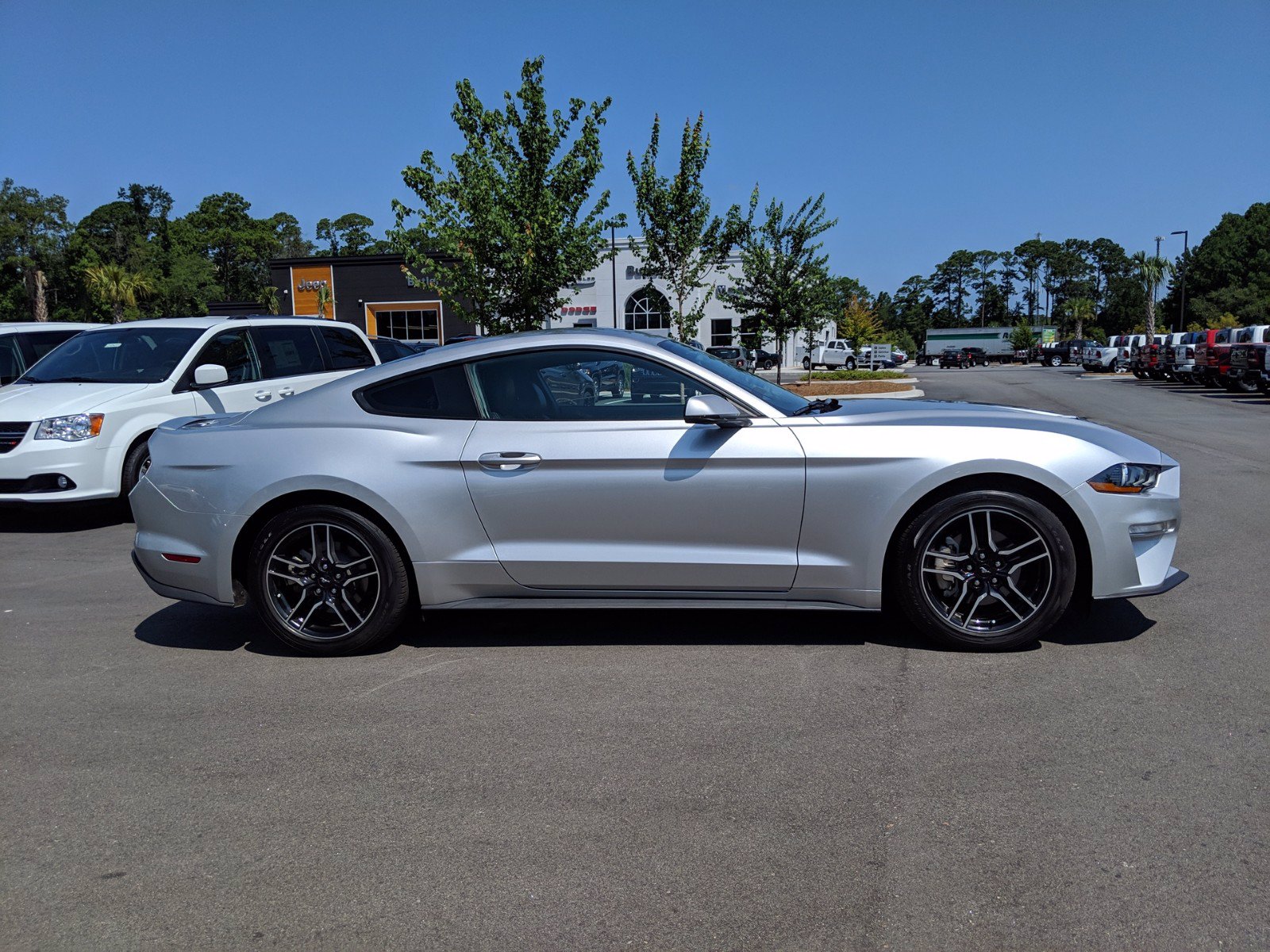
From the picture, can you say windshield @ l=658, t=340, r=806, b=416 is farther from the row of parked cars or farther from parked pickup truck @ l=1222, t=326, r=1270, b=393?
parked pickup truck @ l=1222, t=326, r=1270, b=393

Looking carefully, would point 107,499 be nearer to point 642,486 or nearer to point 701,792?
point 642,486

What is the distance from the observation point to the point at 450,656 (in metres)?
4.85

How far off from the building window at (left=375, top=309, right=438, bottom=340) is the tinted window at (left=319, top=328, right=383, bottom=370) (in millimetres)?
47355

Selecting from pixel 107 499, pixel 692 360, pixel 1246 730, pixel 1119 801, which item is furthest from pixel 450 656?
pixel 107 499

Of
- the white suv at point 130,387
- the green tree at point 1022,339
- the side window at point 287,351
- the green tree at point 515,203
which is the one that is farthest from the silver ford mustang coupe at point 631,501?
the green tree at point 1022,339

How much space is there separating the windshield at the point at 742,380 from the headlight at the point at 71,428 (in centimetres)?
595

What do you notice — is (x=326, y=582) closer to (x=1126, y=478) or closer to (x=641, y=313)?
(x=1126, y=478)

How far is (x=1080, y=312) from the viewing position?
121875 mm

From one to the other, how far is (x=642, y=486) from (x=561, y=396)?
0.63 meters

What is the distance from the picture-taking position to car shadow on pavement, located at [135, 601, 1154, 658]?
491 centimetres

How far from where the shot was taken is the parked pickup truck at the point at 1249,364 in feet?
85.1

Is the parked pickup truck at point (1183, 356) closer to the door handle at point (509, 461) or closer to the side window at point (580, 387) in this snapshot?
the side window at point (580, 387)

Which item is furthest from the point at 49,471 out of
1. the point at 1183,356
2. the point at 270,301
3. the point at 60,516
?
the point at 270,301

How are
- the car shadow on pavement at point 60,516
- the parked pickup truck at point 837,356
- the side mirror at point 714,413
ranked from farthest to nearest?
the parked pickup truck at point 837,356, the car shadow on pavement at point 60,516, the side mirror at point 714,413
